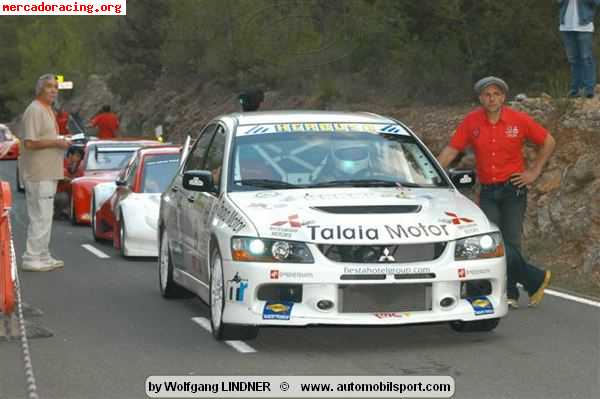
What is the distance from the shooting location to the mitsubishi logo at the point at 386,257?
9422 mm

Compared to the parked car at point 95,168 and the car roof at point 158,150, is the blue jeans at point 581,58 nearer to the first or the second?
the car roof at point 158,150

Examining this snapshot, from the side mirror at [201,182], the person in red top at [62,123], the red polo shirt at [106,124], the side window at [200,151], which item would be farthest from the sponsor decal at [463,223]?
the person in red top at [62,123]

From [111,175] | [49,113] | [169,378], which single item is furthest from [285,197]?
[111,175]

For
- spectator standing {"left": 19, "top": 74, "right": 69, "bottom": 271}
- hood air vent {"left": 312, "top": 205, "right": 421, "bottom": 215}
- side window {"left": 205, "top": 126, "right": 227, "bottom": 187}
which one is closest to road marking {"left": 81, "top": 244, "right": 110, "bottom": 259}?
spectator standing {"left": 19, "top": 74, "right": 69, "bottom": 271}

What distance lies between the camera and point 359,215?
9.66m

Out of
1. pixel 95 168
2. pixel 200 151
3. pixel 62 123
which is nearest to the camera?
pixel 200 151

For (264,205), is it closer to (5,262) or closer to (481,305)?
(481,305)

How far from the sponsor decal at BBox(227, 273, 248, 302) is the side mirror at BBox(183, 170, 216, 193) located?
46.8 inches

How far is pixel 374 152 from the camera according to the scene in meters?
11.0

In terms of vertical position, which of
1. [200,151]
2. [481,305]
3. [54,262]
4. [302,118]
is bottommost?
[54,262]

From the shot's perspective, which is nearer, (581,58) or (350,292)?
(350,292)

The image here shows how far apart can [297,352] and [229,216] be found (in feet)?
3.58

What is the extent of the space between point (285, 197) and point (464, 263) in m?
1.39

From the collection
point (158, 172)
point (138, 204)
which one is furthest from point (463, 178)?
point (158, 172)
